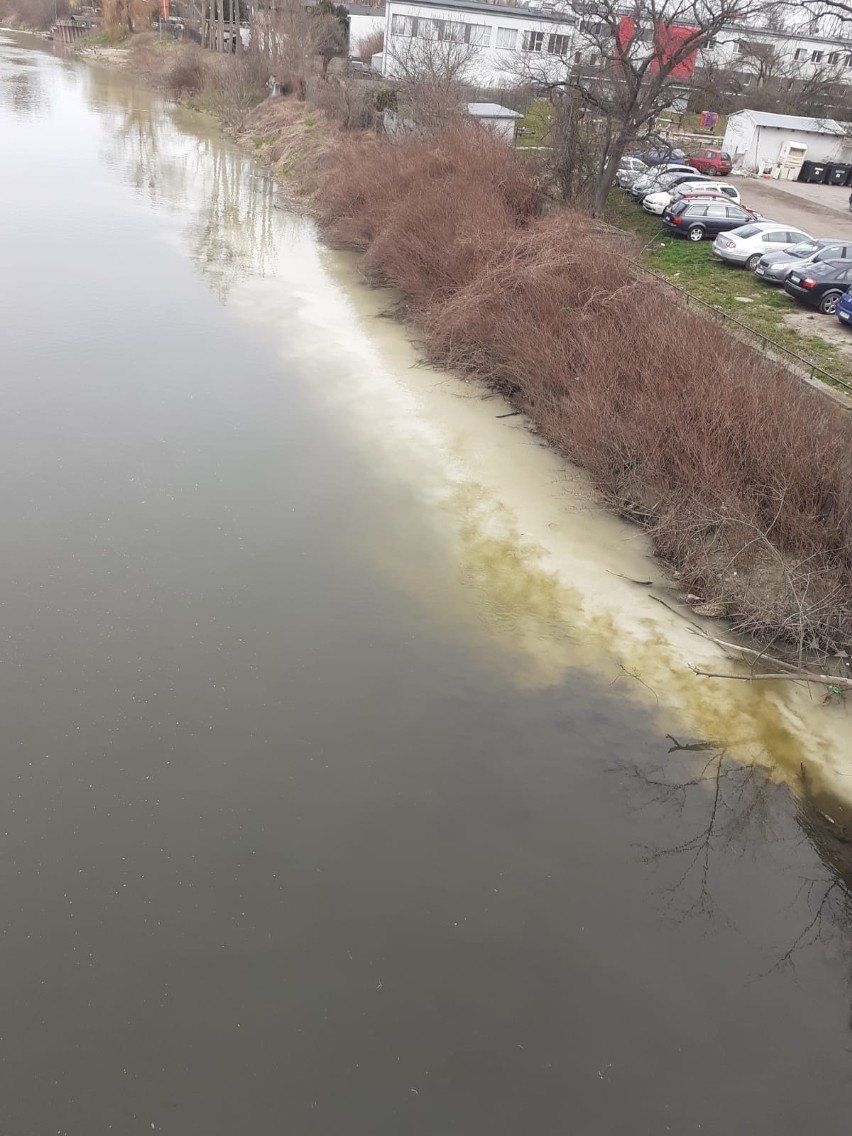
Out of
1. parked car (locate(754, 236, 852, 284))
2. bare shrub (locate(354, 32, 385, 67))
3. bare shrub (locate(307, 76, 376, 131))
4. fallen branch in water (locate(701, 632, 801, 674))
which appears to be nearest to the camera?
fallen branch in water (locate(701, 632, 801, 674))

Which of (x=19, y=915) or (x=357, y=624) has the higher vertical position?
(x=357, y=624)

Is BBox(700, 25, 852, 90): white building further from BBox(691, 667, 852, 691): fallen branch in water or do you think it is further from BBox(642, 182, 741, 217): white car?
BBox(691, 667, 852, 691): fallen branch in water

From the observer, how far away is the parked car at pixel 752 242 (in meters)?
23.3

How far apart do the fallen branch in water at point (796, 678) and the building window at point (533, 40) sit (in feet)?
164

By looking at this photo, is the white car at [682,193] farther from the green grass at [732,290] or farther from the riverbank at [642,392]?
the riverbank at [642,392]

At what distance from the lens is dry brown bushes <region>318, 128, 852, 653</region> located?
1108 centimetres

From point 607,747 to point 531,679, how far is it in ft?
3.81

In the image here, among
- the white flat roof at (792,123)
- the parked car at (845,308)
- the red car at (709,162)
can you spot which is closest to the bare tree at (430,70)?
the red car at (709,162)

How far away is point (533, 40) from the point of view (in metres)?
49.9

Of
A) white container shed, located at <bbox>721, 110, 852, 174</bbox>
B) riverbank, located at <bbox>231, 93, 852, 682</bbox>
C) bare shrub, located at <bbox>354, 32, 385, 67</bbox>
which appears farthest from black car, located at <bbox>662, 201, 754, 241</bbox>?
bare shrub, located at <bbox>354, 32, 385, 67</bbox>

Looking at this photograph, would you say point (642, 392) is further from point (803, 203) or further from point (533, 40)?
point (533, 40)

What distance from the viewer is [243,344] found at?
58.0 ft

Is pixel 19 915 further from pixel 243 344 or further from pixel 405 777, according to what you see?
pixel 243 344

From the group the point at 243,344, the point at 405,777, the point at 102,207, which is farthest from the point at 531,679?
the point at 102,207
